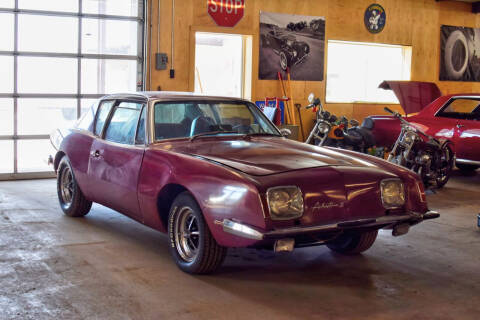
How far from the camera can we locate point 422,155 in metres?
10.1

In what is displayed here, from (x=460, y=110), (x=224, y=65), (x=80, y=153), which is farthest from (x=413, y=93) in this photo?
(x=80, y=153)

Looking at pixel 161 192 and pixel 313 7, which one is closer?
pixel 161 192

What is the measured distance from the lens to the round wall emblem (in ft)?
49.4

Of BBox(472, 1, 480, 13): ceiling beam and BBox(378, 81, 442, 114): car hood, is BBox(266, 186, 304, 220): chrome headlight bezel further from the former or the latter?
BBox(472, 1, 480, 13): ceiling beam

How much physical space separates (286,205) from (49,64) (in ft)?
25.2

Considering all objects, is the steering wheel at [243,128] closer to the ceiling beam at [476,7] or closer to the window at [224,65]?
the window at [224,65]

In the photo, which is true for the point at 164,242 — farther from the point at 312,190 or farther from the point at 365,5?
the point at 365,5

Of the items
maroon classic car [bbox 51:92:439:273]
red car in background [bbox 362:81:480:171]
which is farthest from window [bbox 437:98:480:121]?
maroon classic car [bbox 51:92:439:273]

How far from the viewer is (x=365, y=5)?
15.0 meters

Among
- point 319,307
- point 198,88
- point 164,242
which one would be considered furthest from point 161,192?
point 198,88

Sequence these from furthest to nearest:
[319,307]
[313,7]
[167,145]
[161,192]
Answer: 1. [313,7]
2. [167,145]
3. [161,192]
4. [319,307]

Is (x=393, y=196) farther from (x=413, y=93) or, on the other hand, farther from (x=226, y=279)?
(x=413, y=93)

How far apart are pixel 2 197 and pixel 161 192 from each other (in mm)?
4263

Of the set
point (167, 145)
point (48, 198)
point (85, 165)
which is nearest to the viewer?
point (167, 145)
